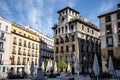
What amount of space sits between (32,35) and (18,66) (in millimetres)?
12866

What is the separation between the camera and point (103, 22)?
42.2 meters

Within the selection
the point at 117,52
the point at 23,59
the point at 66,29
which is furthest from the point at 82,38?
the point at 23,59

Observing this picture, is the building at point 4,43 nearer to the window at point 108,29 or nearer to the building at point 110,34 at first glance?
the building at point 110,34

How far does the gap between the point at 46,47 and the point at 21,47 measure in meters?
17.4

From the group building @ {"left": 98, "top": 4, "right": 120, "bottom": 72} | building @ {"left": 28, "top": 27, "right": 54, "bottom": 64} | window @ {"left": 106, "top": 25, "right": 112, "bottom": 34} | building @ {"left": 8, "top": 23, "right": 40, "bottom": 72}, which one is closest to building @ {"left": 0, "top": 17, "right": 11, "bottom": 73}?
building @ {"left": 8, "top": 23, "right": 40, "bottom": 72}

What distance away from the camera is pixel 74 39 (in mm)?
51219

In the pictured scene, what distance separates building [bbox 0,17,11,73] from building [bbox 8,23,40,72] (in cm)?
159

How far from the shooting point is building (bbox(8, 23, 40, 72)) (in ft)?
156

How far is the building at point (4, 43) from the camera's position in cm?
4341

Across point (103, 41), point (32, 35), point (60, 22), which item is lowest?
point (103, 41)

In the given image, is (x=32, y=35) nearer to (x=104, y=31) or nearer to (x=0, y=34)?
(x=0, y=34)

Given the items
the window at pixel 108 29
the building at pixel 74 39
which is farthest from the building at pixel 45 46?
the window at pixel 108 29

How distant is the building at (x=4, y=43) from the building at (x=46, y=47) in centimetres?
1819

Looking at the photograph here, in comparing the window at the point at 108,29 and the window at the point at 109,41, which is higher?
the window at the point at 108,29
